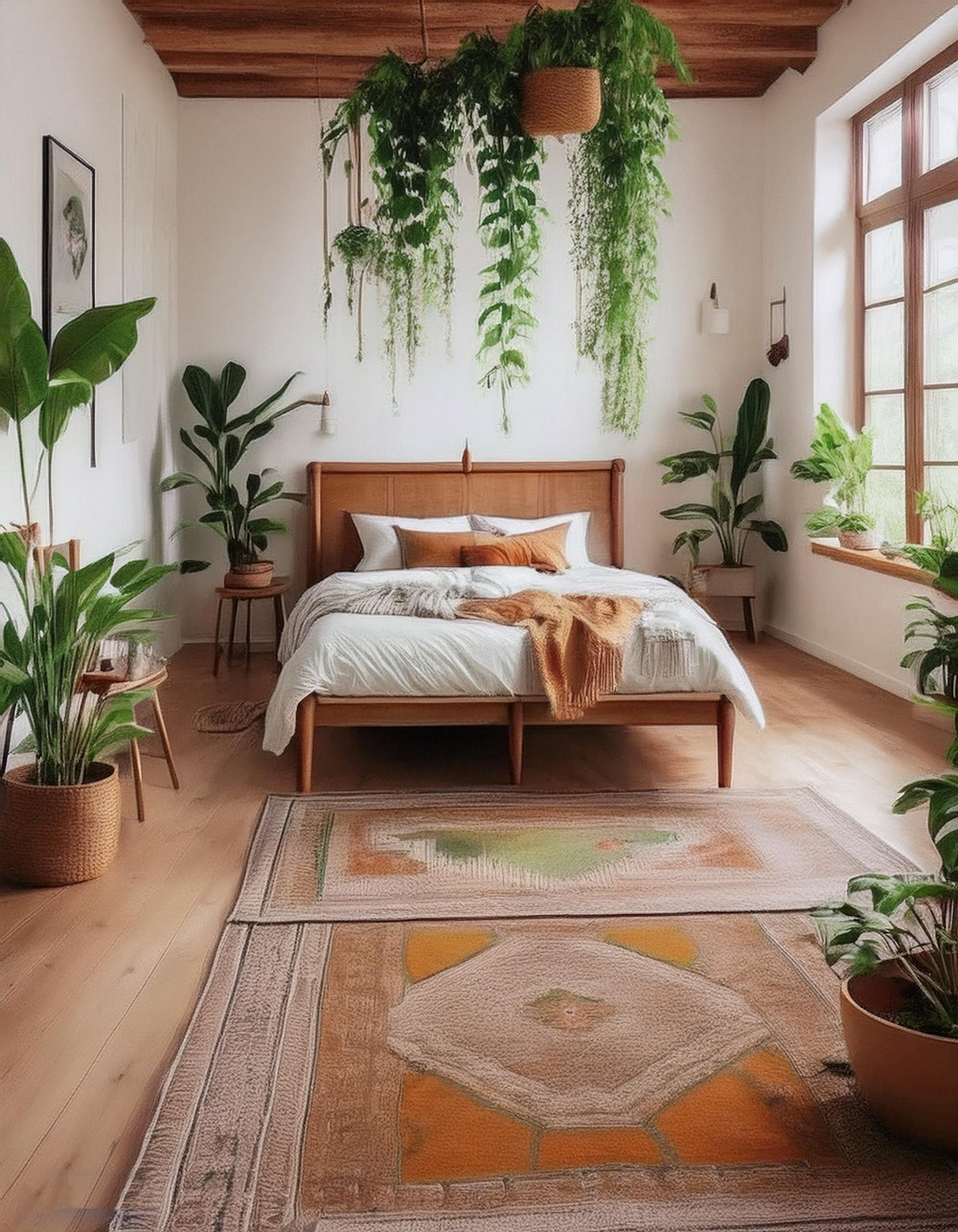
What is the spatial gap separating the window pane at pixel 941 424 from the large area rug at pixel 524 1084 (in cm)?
291

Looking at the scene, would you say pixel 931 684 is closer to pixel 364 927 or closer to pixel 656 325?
pixel 364 927

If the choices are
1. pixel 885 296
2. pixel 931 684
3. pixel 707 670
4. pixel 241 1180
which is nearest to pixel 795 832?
pixel 707 670

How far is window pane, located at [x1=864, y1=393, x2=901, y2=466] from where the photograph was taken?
19.5 feet

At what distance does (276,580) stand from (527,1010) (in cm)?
460

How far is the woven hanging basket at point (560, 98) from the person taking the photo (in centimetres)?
280

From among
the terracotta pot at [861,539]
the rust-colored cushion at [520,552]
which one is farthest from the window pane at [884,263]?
the rust-colored cushion at [520,552]

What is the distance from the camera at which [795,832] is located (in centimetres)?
363

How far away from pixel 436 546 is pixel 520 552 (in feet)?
1.44

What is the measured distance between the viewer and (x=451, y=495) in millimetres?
6934

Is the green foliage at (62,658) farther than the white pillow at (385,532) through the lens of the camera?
No

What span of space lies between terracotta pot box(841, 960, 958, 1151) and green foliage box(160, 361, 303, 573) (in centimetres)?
493

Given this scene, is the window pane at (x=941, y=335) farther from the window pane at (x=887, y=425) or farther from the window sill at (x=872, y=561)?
the window sill at (x=872, y=561)

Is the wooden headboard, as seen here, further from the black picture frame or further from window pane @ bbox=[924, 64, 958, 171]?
window pane @ bbox=[924, 64, 958, 171]

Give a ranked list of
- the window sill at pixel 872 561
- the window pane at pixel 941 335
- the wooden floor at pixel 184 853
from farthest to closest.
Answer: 1. the window pane at pixel 941 335
2. the window sill at pixel 872 561
3. the wooden floor at pixel 184 853
